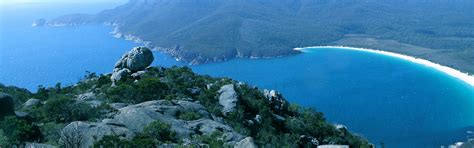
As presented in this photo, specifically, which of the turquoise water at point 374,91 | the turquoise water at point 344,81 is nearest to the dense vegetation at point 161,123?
the turquoise water at point 374,91

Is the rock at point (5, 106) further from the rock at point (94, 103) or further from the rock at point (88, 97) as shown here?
the rock at point (88, 97)

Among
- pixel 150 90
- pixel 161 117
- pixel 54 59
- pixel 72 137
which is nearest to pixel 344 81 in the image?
pixel 54 59

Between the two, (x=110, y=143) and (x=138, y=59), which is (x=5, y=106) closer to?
(x=110, y=143)

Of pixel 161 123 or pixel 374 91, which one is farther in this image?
pixel 374 91

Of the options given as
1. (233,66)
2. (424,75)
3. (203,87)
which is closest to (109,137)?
(203,87)

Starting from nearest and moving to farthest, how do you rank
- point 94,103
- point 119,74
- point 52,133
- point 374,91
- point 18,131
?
point 18,131 < point 52,133 < point 94,103 < point 119,74 < point 374,91

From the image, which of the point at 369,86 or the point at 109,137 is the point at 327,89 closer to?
the point at 369,86

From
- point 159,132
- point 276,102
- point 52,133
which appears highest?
point 276,102
